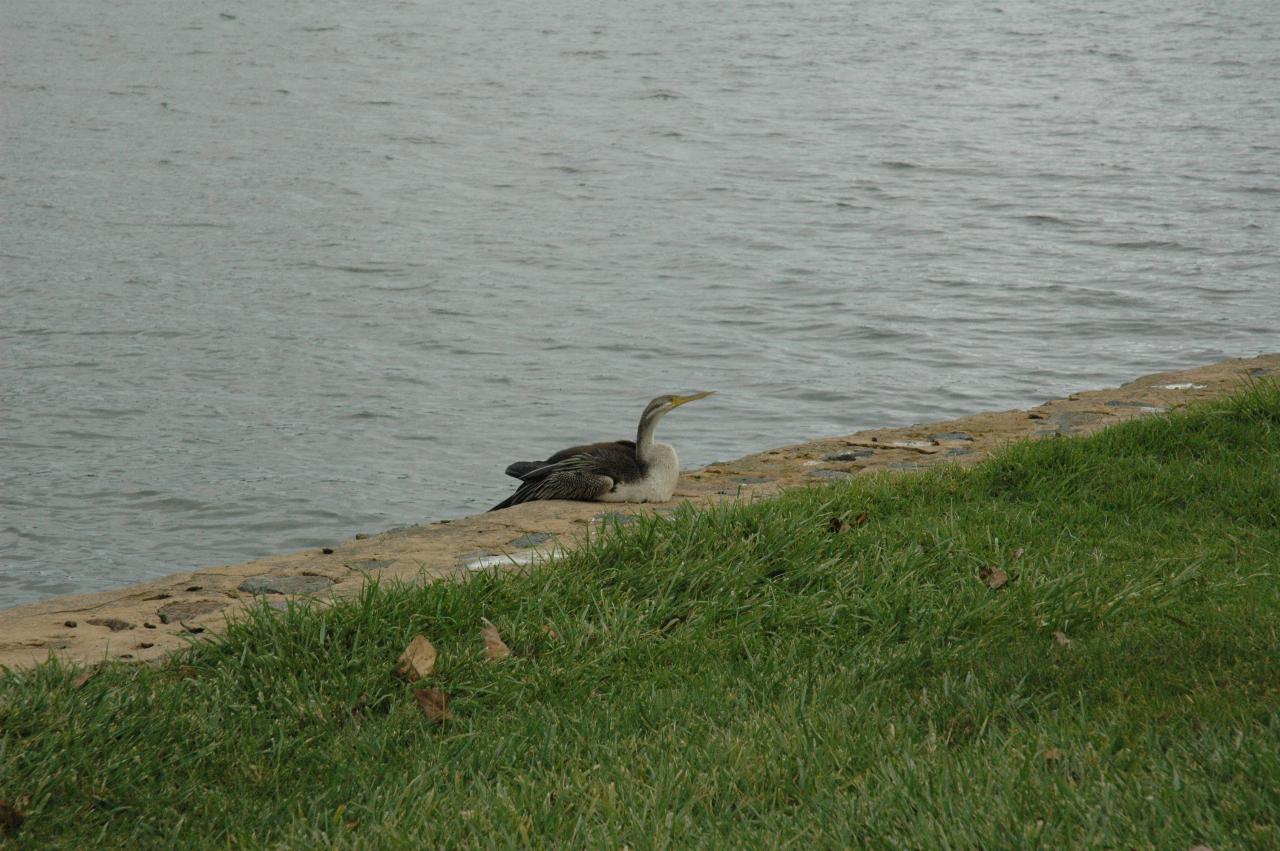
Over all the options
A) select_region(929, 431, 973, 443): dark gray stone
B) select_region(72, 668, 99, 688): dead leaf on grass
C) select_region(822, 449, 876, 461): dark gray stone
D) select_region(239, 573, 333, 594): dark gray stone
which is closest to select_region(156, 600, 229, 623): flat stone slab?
select_region(239, 573, 333, 594): dark gray stone

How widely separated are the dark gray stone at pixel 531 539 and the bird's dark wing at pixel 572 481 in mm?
1067

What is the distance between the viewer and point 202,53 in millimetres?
33125

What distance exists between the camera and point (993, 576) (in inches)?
230

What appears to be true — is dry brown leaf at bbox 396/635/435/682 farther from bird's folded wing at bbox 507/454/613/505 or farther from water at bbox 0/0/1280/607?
water at bbox 0/0/1280/607

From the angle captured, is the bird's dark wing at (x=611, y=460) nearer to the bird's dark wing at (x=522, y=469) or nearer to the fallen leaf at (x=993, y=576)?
the bird's dark wing at (x=522, y=469)

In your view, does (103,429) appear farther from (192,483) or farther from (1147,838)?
(1147,838)

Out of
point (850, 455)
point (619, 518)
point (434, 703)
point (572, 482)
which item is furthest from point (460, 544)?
point (850, 455)

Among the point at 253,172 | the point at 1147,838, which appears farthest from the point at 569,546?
the point at 253,172

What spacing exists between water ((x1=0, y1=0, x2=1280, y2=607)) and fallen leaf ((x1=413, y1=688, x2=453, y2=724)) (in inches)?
188

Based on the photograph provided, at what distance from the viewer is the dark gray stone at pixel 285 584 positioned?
6707 mm

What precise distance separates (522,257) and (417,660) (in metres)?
13.5

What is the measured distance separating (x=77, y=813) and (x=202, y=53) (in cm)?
3179

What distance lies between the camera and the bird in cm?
857

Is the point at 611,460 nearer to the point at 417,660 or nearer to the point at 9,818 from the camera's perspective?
the point at 417,660
